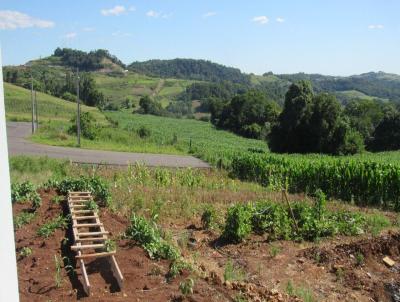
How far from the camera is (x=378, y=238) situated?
11844 mm

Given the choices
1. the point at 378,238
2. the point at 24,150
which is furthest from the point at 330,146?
the point at 378,238

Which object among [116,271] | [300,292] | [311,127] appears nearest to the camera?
[116,271]

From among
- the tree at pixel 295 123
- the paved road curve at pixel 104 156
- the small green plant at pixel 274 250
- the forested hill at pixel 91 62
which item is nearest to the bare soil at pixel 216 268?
the small green plant at pixel 274 250

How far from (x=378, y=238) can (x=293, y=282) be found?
152 inches

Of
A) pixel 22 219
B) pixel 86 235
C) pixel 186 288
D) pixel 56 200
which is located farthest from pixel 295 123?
pixel 186 288

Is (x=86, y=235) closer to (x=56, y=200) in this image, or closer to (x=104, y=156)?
(x=56, y=200)

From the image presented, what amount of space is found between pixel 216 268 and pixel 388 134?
56782 millimetres

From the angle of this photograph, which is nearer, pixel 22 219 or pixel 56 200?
pixel 22 219

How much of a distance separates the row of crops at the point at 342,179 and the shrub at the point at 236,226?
8.20 metres

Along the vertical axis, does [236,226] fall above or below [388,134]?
above

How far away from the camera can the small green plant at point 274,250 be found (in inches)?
420

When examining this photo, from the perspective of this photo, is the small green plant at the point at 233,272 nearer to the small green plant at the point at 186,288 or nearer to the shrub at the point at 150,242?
the shrub at the point at 150,242

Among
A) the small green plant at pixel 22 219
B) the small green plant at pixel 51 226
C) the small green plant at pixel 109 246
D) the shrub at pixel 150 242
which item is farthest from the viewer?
the small green plant at pixel 22 219

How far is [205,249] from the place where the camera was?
438 inches
